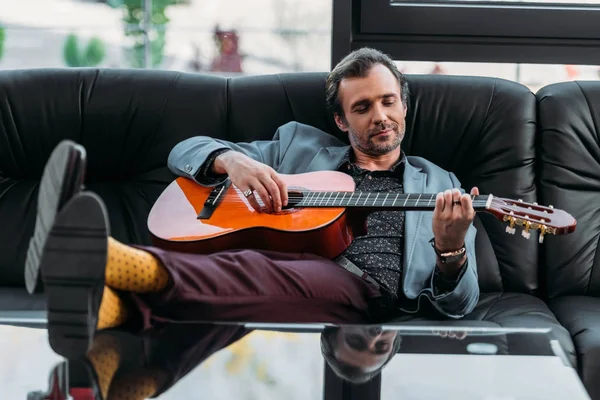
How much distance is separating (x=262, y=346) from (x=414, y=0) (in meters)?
1.61

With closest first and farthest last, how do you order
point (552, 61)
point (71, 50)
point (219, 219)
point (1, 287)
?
point (219, 219) < point (1, 287) < point (552, 61) < point (71, 50)

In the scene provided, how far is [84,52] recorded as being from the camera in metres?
3.12

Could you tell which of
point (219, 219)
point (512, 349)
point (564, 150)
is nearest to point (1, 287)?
point (219, 219)

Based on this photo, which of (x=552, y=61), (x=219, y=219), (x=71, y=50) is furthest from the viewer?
(x=71, y=50)

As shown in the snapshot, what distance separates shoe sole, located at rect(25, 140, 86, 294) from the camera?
4.37 feet

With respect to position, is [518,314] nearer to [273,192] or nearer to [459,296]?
[459,296]

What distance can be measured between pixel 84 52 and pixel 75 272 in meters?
1.90

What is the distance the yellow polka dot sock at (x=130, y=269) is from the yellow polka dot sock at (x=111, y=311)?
0.07 ft

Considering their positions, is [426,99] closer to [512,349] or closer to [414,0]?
[414,0]

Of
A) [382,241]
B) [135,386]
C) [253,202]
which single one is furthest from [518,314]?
[135,386]

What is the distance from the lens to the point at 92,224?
4.51ft

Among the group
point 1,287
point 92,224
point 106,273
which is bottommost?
point 1,287

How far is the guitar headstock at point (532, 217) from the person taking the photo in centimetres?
175

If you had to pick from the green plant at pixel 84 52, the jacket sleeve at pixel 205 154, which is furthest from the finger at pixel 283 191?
the green plant at pixel 84 52
